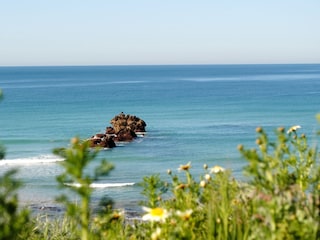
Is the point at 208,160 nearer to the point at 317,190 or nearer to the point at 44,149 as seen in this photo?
the point at 44,149

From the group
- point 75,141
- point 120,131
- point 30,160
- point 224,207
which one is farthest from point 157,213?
point 120,131

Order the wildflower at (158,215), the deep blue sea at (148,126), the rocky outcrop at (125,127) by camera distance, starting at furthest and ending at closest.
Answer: the rocky outcrop at (125,127)
the deep blue sea at (148,126)
the wildflower at (158,215)

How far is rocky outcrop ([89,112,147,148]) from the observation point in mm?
38375

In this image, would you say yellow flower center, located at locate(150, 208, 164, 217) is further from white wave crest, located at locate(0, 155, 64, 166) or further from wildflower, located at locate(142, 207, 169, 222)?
white wave crest, located at locate(0, 155, 64, 166)

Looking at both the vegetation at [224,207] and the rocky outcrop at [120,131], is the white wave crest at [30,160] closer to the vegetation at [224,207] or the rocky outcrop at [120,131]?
the rocky outcrop at [120,131]

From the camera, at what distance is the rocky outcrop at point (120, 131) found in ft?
126

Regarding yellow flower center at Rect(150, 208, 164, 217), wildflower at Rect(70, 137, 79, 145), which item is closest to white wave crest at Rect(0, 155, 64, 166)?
yellow flower center at Rect(150, 208, 164, 217)

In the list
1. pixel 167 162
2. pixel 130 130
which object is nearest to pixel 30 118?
pixel 130 130

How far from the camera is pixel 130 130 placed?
41.5 m

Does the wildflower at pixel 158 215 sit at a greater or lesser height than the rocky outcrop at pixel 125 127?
greater

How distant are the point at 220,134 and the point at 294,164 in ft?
129

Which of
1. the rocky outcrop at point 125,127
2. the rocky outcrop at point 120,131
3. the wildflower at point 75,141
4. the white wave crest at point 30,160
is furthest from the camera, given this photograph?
the rocky outcrop at point 125,127

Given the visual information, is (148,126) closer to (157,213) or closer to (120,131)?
(120,131)

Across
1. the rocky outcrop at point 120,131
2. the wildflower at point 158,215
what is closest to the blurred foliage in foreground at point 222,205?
the wildflower at point 158,215
